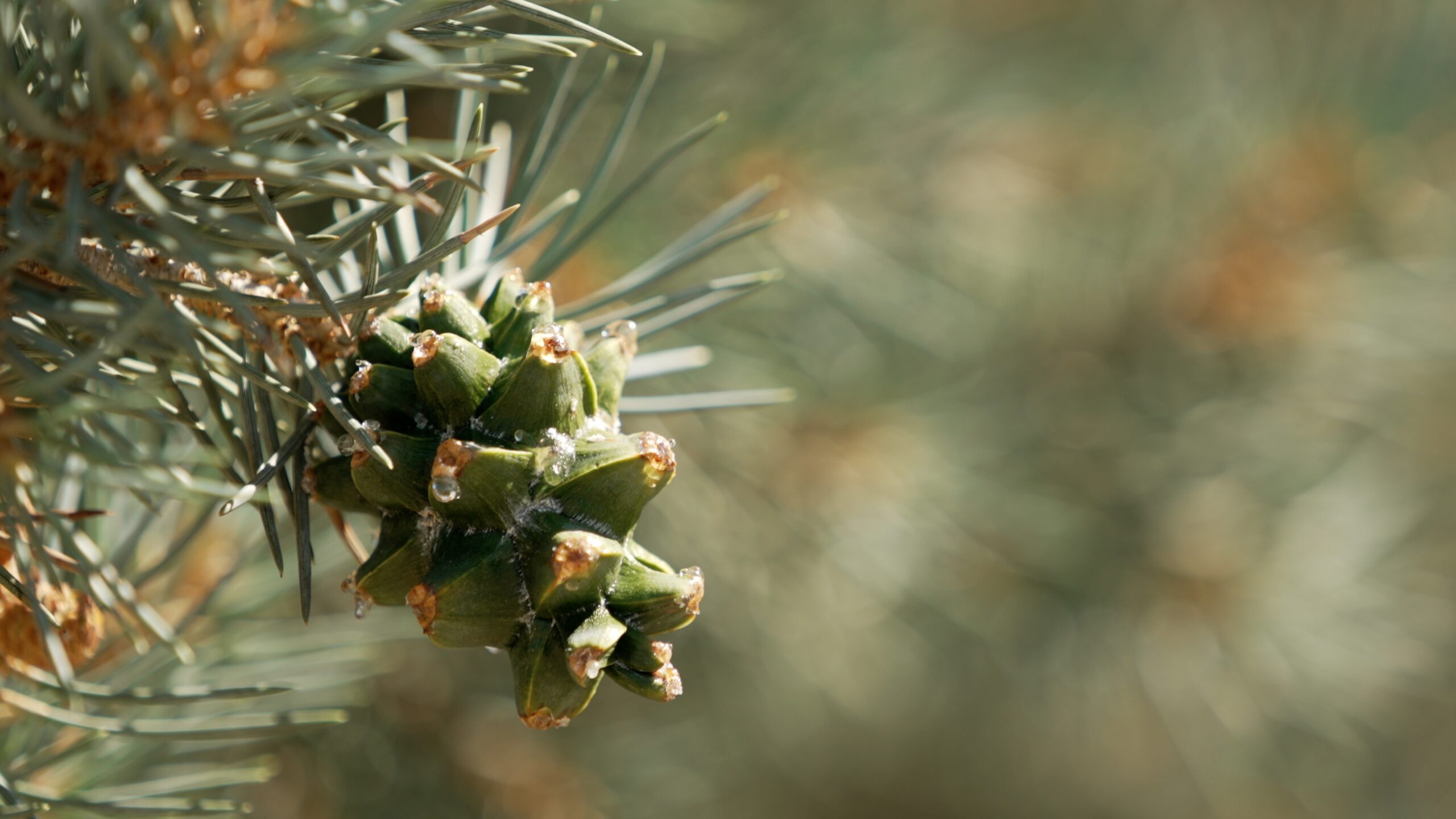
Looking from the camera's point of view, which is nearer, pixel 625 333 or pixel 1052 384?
pixel 625 333

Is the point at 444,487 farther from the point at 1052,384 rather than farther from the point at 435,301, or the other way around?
the point at 1052,384

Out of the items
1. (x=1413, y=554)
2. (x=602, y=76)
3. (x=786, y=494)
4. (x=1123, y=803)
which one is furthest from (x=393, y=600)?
(x=1123, y=803)

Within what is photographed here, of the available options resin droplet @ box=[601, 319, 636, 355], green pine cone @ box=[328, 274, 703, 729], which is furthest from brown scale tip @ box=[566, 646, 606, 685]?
resin droplet @ box=[601, 319, 636, 355]

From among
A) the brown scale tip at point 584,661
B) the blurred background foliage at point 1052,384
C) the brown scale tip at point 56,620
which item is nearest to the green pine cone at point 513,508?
the brown scale tip at point 584,661

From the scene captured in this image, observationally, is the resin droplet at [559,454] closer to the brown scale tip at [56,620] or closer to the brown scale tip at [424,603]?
the brown scale tip at [424,603]

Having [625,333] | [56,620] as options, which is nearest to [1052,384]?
[625,333]

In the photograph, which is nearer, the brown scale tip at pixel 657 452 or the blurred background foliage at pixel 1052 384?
the brown scale tip at pixel 657 452

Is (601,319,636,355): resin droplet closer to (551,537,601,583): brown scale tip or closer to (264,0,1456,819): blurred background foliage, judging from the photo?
(551,537,601,583): brown scale tip
